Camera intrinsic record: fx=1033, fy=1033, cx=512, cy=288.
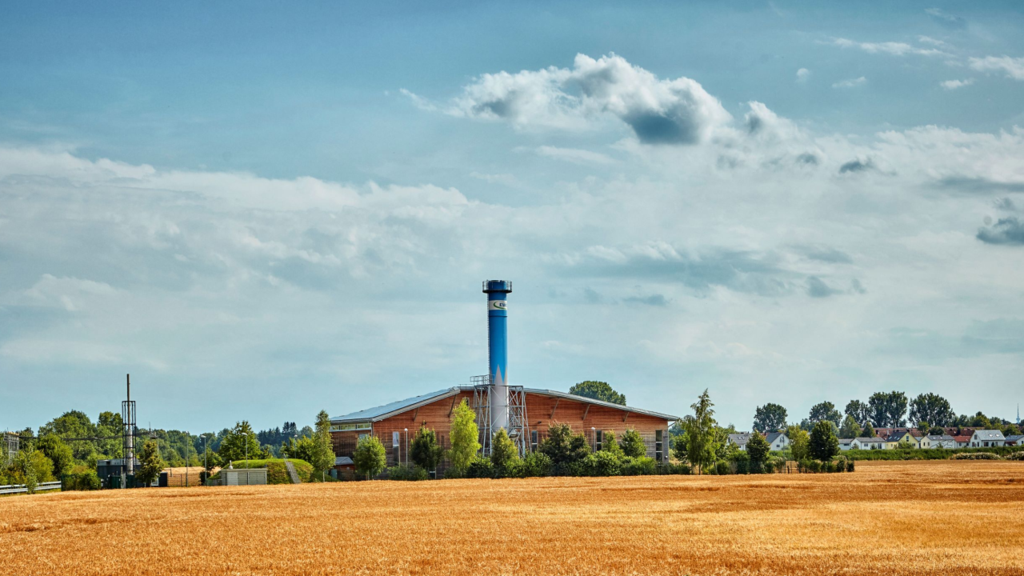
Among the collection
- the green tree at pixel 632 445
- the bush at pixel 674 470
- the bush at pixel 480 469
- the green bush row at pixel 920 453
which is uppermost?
the green tree at pixel 632 445

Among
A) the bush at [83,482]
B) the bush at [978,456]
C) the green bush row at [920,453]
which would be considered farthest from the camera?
the green bush row at [920,453]

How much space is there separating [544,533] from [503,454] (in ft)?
156

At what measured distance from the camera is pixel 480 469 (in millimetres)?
79375

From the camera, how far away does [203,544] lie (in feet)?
102

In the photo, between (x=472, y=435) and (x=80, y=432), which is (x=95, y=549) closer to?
(x=472, y=435)

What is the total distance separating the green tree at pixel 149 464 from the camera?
260ft

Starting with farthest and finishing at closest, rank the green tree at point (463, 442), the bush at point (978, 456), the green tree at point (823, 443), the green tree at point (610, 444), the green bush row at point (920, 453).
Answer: the green bush row at point (920, 453) < the bush at point (978, 456) < the green tree at point (823, 443) < the green tree at point (610, 444) < the green tree at point (463, 442)

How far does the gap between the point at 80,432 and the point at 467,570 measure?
494 feet

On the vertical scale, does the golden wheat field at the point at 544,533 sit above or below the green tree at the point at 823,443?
above

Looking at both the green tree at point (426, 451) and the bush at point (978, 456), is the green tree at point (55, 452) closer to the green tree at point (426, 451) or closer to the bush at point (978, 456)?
the green tree at point (426, 451)

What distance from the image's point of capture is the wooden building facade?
278 ft

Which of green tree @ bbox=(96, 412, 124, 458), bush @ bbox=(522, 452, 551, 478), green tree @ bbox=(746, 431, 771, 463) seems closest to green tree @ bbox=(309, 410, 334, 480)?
bush @ bbox=(522, 452, 551, 478)

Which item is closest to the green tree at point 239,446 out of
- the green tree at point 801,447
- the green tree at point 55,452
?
the green tree at point 55,452

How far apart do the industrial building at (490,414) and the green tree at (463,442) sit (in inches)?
122
